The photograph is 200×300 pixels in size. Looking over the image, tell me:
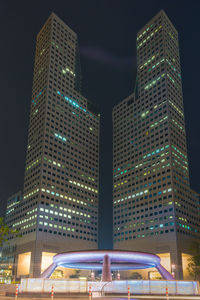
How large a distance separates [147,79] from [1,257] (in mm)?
124818

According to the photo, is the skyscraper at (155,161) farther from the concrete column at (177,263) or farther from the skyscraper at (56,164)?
the skyscraper at (56,164)

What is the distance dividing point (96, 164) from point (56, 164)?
31.1 m

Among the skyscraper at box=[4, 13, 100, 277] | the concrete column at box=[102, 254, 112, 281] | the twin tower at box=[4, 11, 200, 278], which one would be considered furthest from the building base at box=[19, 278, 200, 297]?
the skyscraper at box=[4, 13, 100, 277]

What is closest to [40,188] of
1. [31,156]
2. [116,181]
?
[31,156]

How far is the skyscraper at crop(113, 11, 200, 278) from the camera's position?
125 meters

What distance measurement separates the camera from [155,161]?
13900 cm

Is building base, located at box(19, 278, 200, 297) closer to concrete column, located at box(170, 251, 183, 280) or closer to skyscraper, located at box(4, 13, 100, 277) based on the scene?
concrete column, located at box(170, 251, 183, 280)

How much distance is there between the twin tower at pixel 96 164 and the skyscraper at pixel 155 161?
18.2 inches

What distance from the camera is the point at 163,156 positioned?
136m

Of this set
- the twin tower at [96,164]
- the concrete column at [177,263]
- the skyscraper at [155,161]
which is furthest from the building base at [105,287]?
the skyscraper at [155,161]

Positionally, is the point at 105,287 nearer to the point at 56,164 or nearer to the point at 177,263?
the point at 177,263

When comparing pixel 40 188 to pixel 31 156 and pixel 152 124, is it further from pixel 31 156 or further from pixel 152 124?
pixel 152 124

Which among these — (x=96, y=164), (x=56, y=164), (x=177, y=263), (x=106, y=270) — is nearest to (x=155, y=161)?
(x=96, y=164)

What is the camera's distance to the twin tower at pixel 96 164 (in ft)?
419
